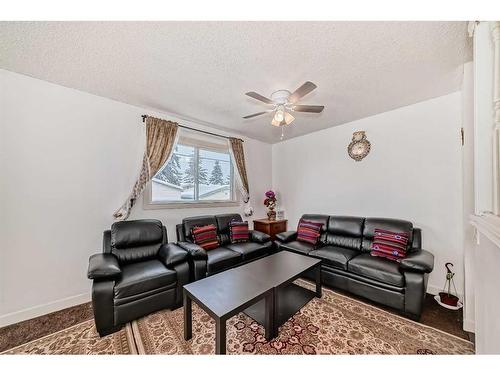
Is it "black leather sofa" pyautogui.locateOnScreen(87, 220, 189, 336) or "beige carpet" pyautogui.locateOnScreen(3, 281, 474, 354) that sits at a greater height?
"black leather sofa" pyautogui.locateOnScreen(87, 220, 189, 336)

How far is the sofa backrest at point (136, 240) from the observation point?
237 cm

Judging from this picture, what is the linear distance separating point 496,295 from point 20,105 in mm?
4190

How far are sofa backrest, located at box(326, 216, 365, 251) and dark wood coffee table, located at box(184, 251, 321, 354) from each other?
0.94 meters

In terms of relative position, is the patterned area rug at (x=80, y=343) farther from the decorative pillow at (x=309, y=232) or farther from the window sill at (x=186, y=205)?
the decorative pillow at (x=309, y=232)

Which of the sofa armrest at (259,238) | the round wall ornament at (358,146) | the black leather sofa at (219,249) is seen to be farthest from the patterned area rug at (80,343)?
the round wall ornament at (358,146)

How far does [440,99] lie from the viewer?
2.58 metres

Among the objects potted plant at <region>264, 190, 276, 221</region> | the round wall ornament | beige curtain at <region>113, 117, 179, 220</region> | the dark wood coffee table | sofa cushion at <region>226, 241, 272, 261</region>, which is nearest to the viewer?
the dark wood coffee table

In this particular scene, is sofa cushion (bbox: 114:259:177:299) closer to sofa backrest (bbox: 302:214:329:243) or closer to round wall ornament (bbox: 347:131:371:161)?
sofa backrest (bbox: 302:214:329:243)

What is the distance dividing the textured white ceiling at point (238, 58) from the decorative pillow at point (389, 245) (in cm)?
188

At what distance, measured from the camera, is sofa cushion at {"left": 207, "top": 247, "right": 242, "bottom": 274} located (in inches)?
98.5

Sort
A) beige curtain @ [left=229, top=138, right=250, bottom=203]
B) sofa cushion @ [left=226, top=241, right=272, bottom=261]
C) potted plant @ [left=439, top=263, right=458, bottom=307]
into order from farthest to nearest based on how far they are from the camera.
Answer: beige curtain @ [left=229, top=138, right=250, bottom=203]
sofa cushion @ [left=226, top=241, right=272, bottom=261]
potted plant @ [left=439, top=263, right=458, bottom=307]

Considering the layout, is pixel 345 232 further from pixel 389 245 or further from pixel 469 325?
pixel 469 325

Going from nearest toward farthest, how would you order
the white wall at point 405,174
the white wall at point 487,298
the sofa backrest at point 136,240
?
1. the white wall at point 487,298
2. the sofa backrest at point 136,240
3. the white wall at point 405,174

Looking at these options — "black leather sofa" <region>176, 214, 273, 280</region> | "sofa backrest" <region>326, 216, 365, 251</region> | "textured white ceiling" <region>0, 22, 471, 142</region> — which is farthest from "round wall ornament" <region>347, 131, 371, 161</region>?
"black leather sofa" <region>176, 214, 273, 280</region>
